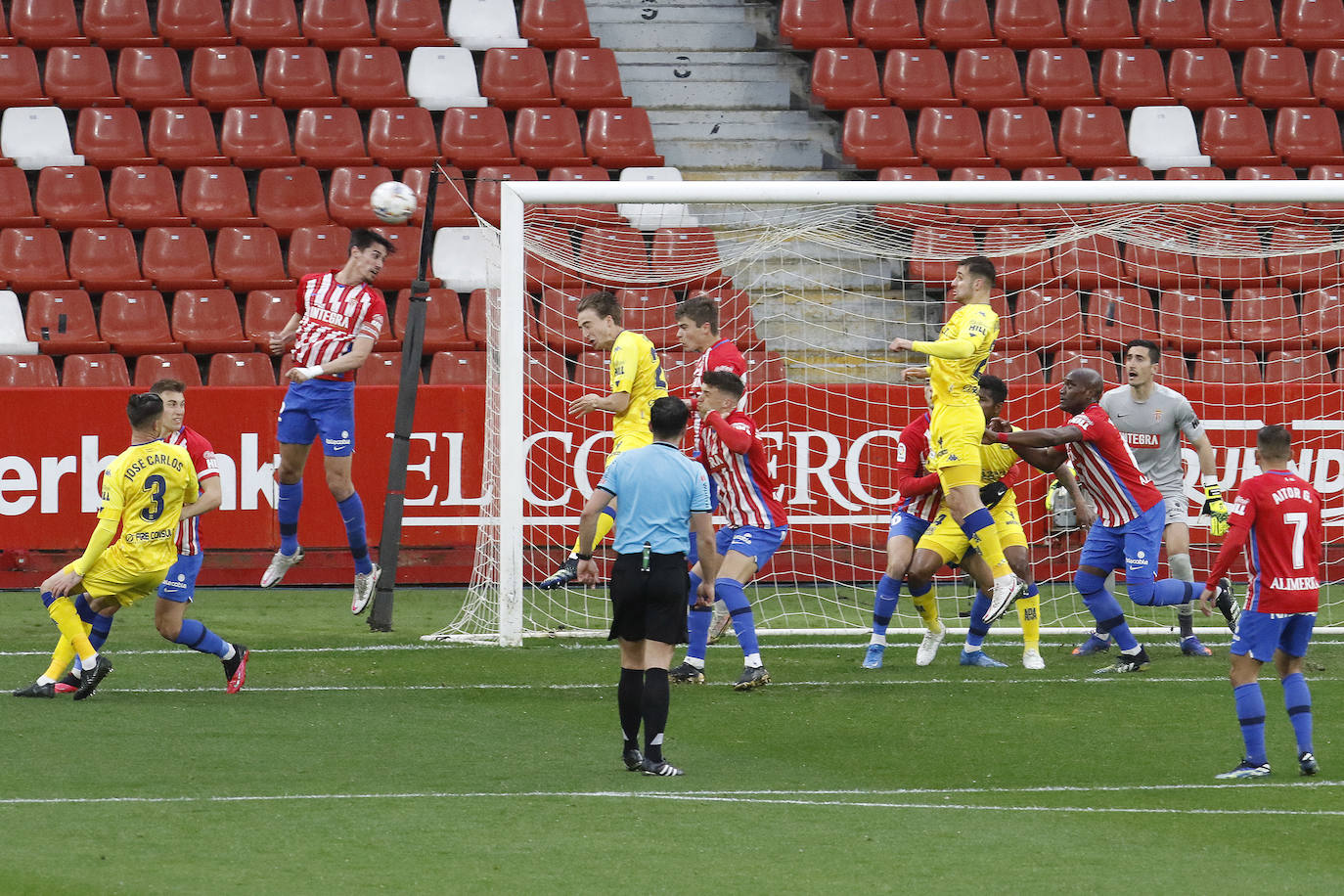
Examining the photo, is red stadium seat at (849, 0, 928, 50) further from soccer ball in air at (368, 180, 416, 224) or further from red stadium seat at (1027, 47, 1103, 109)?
soccer ball in air at (368, 180, 416, 224)

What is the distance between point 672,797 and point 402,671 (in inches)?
145

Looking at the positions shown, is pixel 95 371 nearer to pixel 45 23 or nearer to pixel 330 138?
pixel 330 138

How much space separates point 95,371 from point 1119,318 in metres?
8.62

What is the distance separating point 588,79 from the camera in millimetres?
17375

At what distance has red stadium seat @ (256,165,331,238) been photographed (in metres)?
16.0

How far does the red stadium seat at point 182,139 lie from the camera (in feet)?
53.5

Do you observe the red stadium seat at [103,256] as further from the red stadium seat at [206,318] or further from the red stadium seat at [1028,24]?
the red stadium seat at [1028,24]

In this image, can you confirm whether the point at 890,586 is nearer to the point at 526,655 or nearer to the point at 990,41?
the point at 526,655

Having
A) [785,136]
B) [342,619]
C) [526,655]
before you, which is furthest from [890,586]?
[785,136]

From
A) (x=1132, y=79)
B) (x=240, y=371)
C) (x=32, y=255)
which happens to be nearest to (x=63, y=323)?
(x=32, y=255)

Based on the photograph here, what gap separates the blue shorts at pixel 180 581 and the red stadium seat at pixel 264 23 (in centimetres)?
913

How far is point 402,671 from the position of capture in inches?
407

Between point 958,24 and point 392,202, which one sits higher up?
point 958,24

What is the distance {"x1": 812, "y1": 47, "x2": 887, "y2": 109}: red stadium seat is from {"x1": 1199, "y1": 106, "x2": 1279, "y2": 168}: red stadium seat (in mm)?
3367
